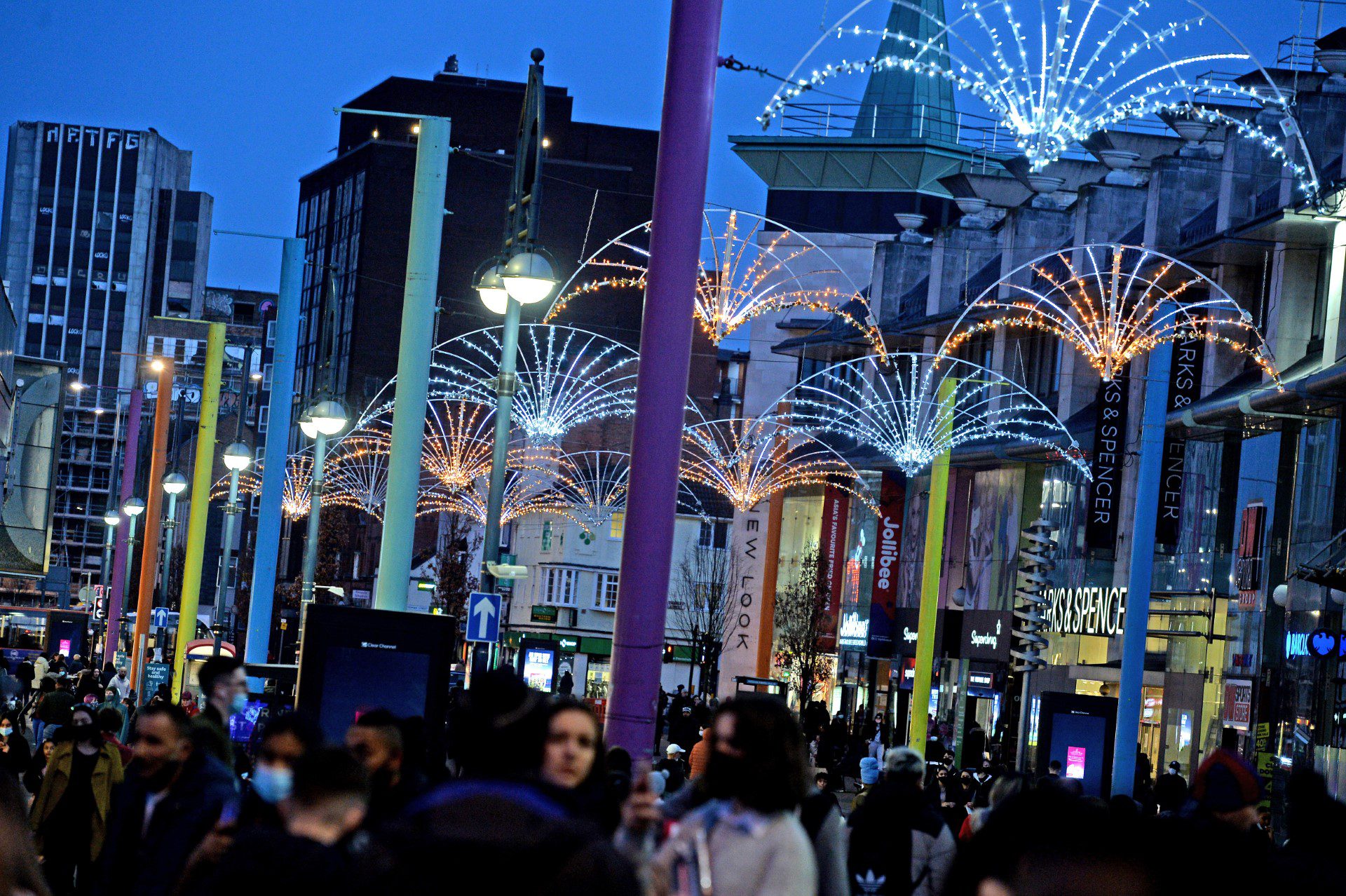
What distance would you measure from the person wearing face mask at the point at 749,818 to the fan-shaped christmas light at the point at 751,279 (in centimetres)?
634

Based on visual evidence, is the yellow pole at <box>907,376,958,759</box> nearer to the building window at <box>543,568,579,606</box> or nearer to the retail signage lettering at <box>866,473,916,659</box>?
the retail signage lettering at <box>866,473,916,659</box>

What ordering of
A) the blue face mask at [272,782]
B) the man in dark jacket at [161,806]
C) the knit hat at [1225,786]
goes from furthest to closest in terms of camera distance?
1. the knit hat at [1225,786]
2. the man in dark jacket at [161,806]
3. the blue face mask at [272,782]

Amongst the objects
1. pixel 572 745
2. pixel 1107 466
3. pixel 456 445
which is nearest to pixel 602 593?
pixel 456 445

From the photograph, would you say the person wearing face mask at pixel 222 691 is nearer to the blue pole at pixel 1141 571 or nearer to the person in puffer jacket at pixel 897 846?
the person in puffer jacket at pixel 897 846

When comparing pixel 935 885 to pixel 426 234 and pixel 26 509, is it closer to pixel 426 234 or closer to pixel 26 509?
pixel 426 234

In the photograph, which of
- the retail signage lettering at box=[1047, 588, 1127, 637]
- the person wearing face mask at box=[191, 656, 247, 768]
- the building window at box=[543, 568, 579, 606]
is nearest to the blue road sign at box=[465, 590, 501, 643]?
the person wearing face mask at box=[191, 656, 247, 768]

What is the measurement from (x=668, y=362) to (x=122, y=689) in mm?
26139

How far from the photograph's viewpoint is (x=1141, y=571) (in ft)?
84.4

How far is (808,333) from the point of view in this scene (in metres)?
68.1

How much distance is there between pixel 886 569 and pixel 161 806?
161 ft

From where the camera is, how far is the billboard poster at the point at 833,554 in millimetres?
62781

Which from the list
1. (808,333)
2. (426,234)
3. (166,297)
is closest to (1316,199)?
(426,234)

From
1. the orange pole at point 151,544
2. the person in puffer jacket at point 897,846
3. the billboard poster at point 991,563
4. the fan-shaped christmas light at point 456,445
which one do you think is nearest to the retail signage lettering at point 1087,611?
the billboard poster at point 991,563

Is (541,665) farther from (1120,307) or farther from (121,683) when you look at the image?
(1120,307)
